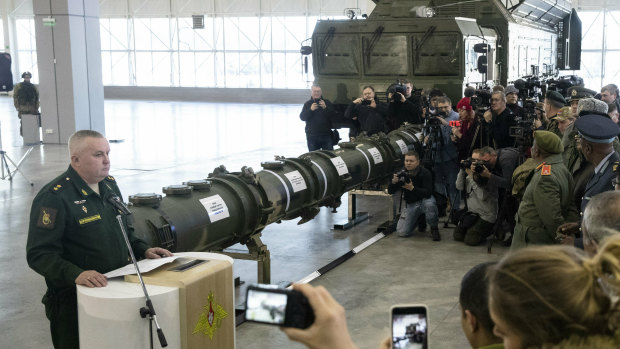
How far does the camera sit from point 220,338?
14.7ft

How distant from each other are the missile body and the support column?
11305 mm

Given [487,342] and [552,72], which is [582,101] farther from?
[552,72]

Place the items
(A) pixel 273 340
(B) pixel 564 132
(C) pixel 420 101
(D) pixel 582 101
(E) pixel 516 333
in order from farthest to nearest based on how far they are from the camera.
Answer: (C) pixel 420 101 → (B) pixel 564 132 → (D) pixel 582 101 → (A) pixel 273 340 → (E) pixel 516 333

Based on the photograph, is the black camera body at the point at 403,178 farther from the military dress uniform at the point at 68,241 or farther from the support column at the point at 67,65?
the support column at the point at 67,65

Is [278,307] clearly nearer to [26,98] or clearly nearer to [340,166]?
[340,166]

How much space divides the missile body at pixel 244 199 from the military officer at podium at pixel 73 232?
1.04 meters

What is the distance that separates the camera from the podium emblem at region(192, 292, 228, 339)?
4246 mm

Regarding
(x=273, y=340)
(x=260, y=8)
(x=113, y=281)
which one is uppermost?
(x=260, y=8)

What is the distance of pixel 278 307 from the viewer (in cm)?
154

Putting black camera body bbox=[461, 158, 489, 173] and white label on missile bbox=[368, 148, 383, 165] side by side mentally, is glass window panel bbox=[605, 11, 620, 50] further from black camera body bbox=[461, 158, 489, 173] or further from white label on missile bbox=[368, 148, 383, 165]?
black camera body bbox=[461, 158, 489, 173]

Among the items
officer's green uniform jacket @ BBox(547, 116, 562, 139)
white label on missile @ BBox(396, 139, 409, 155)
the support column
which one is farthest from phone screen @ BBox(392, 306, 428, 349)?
the support column

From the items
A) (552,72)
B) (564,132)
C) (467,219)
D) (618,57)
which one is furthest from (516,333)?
(618,57)

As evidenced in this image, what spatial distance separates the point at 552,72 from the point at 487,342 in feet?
67.0

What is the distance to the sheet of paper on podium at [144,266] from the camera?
4285 mm
